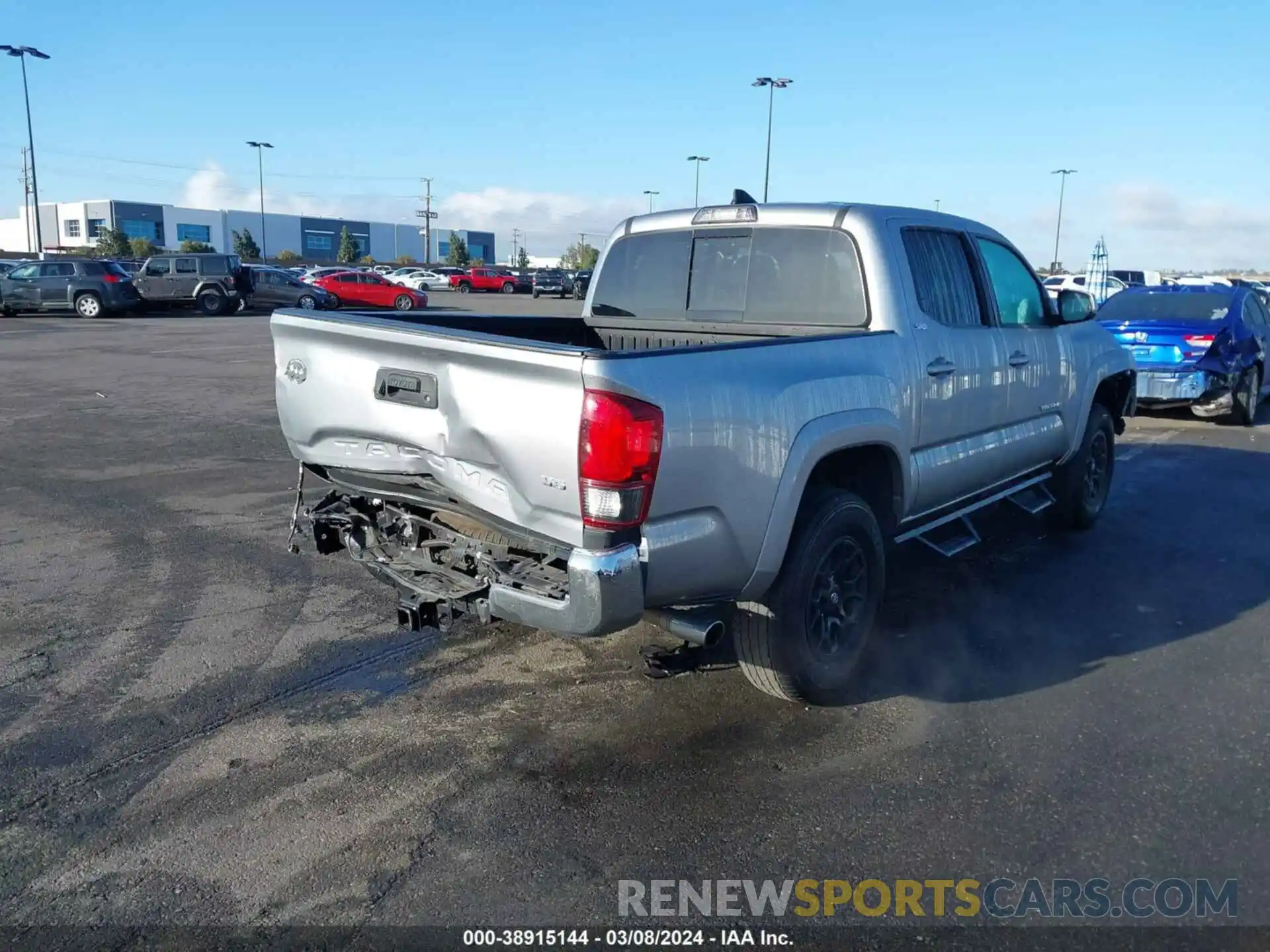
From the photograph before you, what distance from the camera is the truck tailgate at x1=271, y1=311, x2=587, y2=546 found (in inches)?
132

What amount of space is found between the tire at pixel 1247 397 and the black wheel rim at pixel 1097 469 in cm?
632

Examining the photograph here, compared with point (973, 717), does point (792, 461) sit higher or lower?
higher

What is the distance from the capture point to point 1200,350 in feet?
39.9

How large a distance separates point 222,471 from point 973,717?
697 cm

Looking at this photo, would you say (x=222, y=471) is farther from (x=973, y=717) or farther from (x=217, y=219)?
(x=217, y=219)

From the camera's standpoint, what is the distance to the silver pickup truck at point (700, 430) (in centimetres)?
339

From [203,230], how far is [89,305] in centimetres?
8743

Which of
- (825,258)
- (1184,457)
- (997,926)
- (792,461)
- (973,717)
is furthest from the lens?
(1184,457)

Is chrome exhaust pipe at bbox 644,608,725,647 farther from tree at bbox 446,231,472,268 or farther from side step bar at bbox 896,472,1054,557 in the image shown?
tree at bbox 446,231,472,268

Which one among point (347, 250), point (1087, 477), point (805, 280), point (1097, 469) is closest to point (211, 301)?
point (1097, 469)

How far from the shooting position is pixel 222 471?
9000mm

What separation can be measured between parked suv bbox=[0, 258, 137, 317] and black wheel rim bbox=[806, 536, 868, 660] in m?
31.2

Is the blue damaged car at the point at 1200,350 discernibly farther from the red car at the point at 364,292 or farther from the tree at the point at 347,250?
the tree at the point at 347,250

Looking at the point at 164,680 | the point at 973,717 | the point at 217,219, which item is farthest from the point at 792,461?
the point at 217,219
